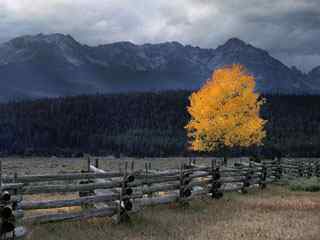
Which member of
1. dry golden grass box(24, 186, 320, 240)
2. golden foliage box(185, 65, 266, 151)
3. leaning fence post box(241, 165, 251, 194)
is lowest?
dry golden grass box(24, 186, 320, 240)

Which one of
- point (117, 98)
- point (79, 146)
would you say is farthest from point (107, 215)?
point (117, 98)

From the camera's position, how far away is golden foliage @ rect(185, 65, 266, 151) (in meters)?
38.3

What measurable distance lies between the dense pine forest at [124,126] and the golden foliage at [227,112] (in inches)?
3108

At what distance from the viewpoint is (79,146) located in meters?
142

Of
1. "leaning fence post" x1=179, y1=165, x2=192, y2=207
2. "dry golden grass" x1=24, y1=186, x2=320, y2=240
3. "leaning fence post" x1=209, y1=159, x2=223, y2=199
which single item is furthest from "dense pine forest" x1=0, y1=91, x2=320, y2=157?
"dry golden grass" x1=24, y1=186, x2=320, y2=240

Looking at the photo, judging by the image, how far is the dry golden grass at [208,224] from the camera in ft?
41.5

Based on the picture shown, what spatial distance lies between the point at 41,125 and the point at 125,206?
13862 centimetres

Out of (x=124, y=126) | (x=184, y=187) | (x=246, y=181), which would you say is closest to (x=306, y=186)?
(x=246, y=181)

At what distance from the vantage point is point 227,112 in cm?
3853

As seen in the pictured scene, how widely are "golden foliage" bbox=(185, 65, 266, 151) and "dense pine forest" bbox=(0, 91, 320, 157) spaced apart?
78.9 m

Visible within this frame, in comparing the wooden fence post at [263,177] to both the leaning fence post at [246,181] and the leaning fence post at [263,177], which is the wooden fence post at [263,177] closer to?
the leaning fence post at [263,177]

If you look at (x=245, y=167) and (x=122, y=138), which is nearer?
(x=245, y=167)

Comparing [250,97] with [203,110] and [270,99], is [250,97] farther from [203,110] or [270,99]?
[270,99]

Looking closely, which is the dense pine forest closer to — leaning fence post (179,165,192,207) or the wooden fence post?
the wooden fence post
